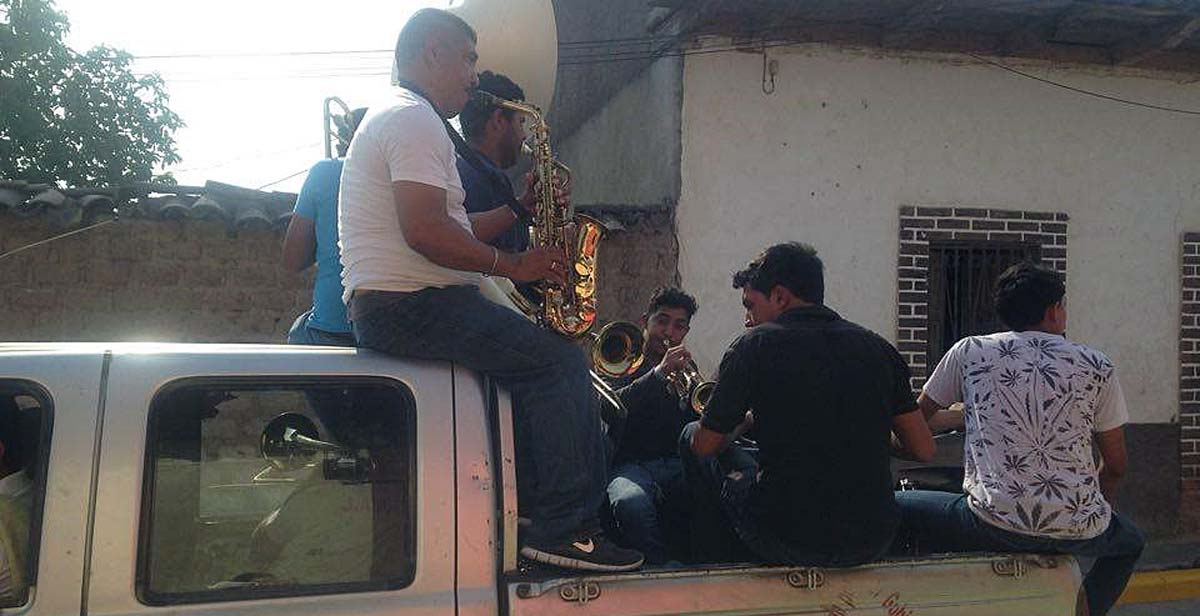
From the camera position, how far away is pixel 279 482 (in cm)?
218

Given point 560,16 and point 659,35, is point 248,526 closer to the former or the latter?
point 659,35

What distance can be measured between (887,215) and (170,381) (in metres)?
5.89

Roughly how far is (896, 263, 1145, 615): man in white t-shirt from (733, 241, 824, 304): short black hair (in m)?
0.54

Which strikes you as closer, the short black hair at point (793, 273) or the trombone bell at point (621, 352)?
the short black hair at point (793, 273)

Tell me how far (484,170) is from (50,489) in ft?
4.75

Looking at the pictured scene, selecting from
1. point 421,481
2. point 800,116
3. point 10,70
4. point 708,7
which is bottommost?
point 421,481

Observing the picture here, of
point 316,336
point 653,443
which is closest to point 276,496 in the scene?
point 316,336

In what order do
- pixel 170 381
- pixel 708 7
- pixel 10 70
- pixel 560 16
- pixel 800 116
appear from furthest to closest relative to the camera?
pixel 10 70 < pixel 560 16 < pixel 800 116 < pixel 708 7 < pixel 170 381

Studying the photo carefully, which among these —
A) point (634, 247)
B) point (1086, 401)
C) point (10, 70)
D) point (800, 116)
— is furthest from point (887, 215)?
point (10, 70)

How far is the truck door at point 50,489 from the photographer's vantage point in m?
1.91

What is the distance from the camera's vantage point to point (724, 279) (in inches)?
270

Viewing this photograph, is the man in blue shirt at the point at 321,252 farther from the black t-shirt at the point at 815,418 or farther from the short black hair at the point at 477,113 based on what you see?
the black t-shirt at the point at 815,418

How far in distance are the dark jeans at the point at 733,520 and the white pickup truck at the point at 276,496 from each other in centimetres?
11

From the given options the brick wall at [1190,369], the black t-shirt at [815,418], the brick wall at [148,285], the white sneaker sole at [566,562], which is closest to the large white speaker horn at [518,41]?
the black t-shirt at [815,418]
